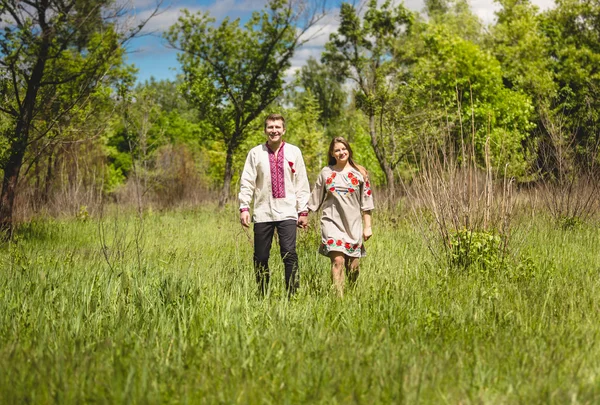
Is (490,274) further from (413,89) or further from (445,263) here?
(413,89)

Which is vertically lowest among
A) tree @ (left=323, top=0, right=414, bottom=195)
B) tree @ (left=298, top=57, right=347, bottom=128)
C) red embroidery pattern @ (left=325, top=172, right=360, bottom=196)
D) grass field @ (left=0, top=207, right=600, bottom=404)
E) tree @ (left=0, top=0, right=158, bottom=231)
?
grass field @ (left=0, top=207, right=600, bottom=404)

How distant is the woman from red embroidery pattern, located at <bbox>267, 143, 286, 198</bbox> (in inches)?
12.3

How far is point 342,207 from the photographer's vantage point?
4.59 m

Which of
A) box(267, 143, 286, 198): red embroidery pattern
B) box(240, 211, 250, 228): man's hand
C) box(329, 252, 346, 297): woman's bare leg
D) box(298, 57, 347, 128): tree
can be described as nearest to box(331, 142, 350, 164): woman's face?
box(267, 143, 286, 198): red embroidery pattern

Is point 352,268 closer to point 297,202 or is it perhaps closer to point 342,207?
point 342,207

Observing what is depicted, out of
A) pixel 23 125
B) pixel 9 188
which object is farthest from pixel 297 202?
pixel 9 188

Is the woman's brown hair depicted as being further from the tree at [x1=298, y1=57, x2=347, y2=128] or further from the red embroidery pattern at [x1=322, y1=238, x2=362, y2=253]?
the tree at [x1=298, y1=57, x2=347, y2=128]

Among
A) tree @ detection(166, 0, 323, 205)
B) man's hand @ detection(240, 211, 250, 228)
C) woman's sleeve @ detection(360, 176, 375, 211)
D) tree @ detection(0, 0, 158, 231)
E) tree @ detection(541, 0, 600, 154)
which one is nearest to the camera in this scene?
man's hand @ detection(240, 211, 250, 228)

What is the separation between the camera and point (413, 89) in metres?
19.6

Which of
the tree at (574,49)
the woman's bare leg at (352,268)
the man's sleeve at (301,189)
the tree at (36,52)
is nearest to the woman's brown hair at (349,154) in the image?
the man's sleeve at (301,189)

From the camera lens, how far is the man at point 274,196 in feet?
15.4

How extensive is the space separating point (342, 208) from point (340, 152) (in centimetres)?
52

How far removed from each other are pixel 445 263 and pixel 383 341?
2609 millimetres

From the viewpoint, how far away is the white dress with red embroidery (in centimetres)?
453
